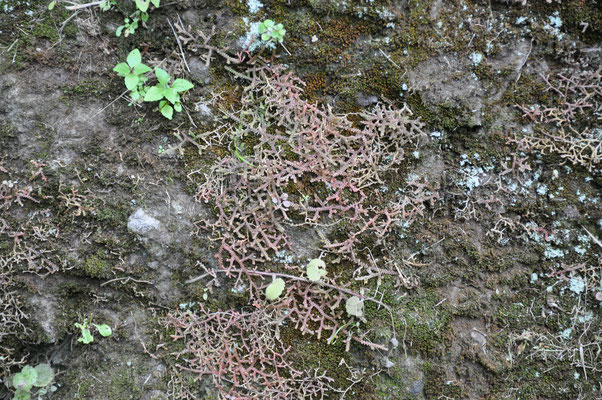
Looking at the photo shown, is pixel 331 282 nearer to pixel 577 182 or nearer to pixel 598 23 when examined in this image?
pixel 577 182

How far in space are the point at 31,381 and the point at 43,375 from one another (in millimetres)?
65

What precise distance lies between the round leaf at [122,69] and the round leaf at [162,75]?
0.18m

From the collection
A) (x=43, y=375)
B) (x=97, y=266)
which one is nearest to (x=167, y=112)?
(x=97, y=266)

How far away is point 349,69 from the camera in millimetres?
2459

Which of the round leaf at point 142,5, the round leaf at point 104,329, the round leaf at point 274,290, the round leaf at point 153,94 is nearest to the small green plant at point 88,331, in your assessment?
the round leaf at point 104,329

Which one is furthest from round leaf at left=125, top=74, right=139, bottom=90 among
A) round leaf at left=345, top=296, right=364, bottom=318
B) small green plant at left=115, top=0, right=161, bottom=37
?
round leaf at left=345, top=296, right=364, bottom=318

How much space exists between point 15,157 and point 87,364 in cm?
130

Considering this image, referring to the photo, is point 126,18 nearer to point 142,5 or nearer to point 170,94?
point 142,5

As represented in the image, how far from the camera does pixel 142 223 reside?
95.6 inches

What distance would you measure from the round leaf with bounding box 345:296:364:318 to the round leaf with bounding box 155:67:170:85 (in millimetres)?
1651

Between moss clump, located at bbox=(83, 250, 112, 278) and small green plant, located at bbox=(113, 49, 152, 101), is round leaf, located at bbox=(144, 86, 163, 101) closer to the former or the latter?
small green plant, located at bbox=(113, 49, 152, 101)

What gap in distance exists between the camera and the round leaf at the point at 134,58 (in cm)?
232

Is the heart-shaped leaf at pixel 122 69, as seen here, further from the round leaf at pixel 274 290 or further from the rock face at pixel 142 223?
the round leaf at pixel 274 290

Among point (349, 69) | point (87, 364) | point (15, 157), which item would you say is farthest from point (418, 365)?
point (15, 157)
